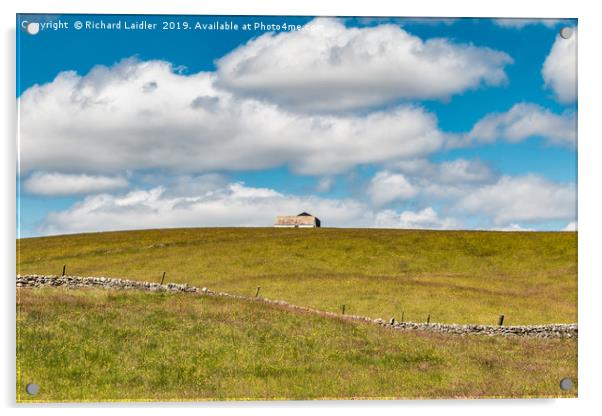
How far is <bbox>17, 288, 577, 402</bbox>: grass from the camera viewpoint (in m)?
15.1

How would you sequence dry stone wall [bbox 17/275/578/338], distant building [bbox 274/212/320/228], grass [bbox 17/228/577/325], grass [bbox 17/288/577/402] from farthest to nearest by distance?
grass [bbox 17/228/577/325] → distant building [bbox 274/212/320/228] → dry stone wall [bbox 17/275/578/338] → grass [bbox 17/288/577/402]

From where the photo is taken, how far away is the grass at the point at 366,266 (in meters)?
37.8

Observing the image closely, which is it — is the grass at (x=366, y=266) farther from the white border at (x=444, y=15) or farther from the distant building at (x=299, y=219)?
the white border at (x=444, y=15)

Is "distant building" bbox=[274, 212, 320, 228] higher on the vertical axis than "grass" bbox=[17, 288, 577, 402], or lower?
higher

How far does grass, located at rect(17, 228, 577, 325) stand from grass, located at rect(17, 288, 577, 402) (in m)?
14.2

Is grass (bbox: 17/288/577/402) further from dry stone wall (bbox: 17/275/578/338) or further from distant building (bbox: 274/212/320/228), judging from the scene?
distant building (bbox: 274/212/320/228)

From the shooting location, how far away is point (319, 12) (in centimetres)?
1606

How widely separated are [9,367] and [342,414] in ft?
26.8

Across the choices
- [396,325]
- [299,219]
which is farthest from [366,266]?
[396,325]

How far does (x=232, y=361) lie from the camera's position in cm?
1616

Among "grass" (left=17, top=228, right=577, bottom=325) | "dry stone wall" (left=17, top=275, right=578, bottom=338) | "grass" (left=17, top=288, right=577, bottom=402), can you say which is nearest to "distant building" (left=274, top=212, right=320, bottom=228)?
"grass" (left=17, top=228, right=577, bottom=325)

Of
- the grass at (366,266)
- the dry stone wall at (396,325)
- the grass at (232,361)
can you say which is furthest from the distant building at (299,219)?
the grass at (232,361)

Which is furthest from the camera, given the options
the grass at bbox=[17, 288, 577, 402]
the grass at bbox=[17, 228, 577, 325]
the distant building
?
the grass at bbox=[17, 228, 577, 325]

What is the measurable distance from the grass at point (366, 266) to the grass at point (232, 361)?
559 inches
